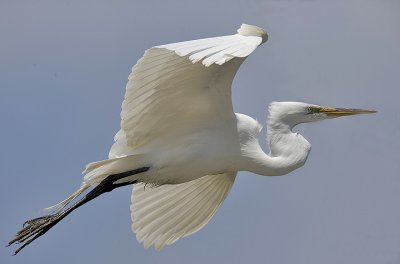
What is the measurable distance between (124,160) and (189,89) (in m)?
0.95

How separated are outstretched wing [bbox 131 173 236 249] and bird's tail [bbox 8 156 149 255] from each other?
0.73m

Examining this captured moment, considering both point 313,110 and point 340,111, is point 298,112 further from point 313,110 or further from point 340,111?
point 340,111

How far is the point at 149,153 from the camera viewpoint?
10.7m

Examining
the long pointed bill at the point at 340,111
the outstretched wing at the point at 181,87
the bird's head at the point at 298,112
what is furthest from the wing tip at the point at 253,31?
the long pointed bill at the point at 340,111

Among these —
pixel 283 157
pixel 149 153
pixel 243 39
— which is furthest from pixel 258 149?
pixel 243 39

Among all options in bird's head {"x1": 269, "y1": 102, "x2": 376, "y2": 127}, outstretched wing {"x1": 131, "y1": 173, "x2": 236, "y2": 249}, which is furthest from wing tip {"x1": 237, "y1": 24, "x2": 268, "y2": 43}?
outstretched wing {"x1": 131, "y1": 173, "x2": 236, "y2": 249}

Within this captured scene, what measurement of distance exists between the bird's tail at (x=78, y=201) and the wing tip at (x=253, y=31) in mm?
1633

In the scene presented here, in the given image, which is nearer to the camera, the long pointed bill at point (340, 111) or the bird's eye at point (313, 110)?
the bird's eye at point (313, 110)

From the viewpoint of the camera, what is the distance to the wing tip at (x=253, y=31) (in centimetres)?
977

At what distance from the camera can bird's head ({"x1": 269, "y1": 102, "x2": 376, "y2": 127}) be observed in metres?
11.0

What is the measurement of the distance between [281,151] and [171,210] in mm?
1346

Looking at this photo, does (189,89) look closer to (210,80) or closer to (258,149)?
(210,80)

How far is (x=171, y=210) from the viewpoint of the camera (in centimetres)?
1165

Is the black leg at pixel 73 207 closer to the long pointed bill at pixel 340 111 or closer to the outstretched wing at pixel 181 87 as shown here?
the outstretched wing at pixel 181 87
